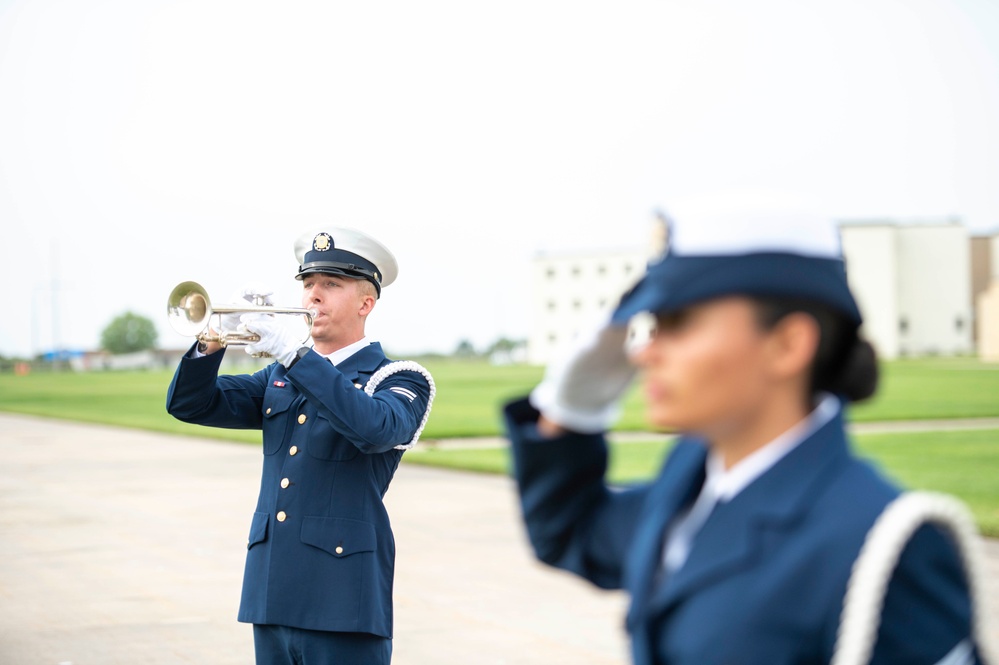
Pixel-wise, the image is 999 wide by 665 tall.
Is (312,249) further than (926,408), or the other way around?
(926,408)

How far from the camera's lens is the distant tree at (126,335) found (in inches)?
6122

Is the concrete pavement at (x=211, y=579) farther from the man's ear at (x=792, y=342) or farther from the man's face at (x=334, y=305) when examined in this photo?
the man's ear at (x=792, y=342)

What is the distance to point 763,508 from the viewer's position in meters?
1.47

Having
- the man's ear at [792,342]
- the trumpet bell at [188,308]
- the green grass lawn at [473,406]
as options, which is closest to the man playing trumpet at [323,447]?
the trumpet bell at [188,308]

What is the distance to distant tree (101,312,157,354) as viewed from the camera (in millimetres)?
155500

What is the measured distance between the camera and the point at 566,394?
5.71 ft

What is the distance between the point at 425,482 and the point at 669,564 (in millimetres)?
11758

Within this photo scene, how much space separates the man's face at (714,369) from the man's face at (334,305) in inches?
98.8

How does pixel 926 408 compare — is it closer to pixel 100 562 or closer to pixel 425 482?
pixel 425 482

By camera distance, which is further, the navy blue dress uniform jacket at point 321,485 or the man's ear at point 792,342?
the navy blue dress uniform jacket at point 321,485

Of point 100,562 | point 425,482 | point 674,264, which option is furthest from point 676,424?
point 425,482

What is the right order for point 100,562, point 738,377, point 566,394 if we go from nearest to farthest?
point 738,377, point 566,394, point 100,562

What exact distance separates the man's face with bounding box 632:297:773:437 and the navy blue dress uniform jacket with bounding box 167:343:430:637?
203 centimetres

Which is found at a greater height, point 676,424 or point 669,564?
point 676,424
